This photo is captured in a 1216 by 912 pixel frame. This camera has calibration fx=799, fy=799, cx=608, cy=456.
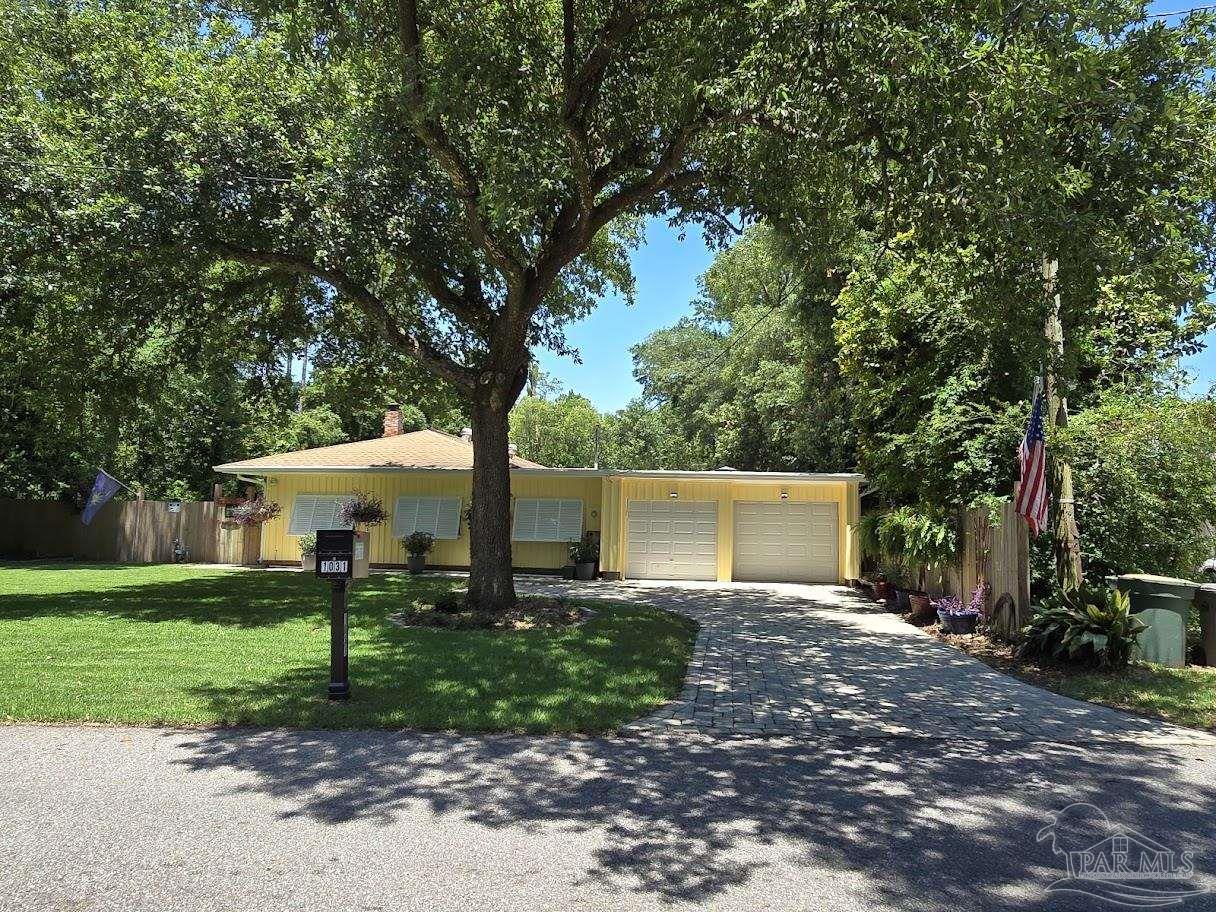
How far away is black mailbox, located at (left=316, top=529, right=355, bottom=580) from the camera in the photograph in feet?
21.0

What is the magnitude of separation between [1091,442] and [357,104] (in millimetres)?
10487

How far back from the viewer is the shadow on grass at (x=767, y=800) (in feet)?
12.0

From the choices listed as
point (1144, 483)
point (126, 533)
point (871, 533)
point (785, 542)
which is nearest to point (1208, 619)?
point (1144, 483)

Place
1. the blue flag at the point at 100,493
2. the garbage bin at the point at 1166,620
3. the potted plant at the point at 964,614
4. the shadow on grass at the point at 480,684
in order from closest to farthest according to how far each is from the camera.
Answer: the shadow on grass at the point at 480,684
the garbage bin at the point at 1166,620
the potted plant at the point at 964,614
the blue flag at the point at 100,493

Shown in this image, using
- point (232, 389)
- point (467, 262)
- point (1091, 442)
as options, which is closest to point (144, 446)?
point (232, 389)

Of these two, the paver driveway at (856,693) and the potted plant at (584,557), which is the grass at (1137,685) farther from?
the potted plant at (584,557)

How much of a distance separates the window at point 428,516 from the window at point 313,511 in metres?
1.37

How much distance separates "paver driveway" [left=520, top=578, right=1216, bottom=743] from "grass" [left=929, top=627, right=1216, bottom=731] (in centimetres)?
24

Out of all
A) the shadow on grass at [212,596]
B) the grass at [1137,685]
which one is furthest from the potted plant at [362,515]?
the grass at [1137,685]

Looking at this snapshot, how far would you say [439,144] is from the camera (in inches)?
361

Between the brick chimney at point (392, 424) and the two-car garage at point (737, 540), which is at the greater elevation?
the brick chimney at point (392, 424)

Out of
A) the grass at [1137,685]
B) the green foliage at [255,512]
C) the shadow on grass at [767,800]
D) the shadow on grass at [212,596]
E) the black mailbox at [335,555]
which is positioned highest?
the green foliage at [255,512]

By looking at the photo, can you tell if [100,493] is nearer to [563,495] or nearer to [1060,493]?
[563,495]

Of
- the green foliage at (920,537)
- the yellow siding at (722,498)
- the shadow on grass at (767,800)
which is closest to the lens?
the shadow on grass at (767,800)
